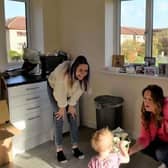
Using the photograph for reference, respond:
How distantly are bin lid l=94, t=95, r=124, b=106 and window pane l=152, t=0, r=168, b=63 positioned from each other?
26.6 inches

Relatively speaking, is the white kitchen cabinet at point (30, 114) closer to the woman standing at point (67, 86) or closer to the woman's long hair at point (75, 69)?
the woman standing at point (67, 86)

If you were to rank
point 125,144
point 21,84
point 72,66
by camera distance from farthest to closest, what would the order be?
point 21,84
point 72,66
point 125,144

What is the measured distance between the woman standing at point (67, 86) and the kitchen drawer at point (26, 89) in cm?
37

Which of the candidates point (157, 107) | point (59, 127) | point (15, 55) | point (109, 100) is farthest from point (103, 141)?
point (15, 55)

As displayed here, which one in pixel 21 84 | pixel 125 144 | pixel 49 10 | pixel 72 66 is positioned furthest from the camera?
pixel 49 10

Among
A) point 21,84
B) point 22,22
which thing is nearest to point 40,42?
point 22,22

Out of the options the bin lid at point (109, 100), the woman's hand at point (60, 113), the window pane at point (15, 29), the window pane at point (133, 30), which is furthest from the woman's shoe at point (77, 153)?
the window pane at point (15, 29)

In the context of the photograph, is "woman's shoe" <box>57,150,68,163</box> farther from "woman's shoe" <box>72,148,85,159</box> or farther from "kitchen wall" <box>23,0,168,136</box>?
"kitchen wall" <box>23,0,168,136</box>

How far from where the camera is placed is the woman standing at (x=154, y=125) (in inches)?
86.7

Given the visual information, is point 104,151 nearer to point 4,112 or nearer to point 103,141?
point 103,141

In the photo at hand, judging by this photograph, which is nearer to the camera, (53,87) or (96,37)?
(53,87)

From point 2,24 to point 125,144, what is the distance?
236cm

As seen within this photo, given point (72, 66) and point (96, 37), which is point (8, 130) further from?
point (96, 37)

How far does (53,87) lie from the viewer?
2838 mm
